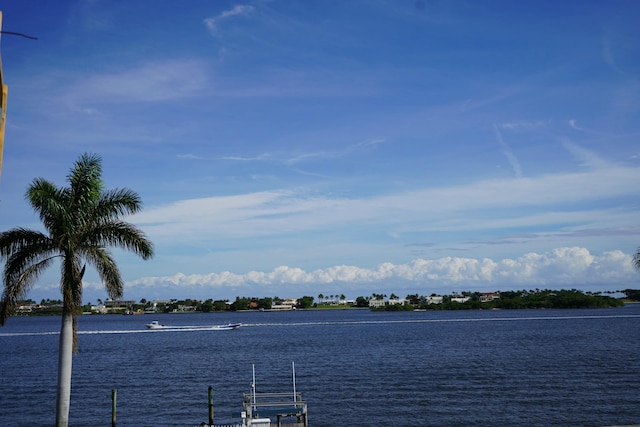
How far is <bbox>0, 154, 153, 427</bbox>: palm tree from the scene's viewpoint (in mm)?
25109

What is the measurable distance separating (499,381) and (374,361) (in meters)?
23.6

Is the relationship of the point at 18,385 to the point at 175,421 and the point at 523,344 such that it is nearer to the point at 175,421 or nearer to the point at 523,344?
the point at 175,421

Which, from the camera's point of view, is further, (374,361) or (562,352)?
(562,352)

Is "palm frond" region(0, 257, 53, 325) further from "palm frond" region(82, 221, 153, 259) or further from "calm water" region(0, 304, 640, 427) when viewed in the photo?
"calm water" region(0, 304, 640, 427)

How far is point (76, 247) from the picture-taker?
26281 millimetres

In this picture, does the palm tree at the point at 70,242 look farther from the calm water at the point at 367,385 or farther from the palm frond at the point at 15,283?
the calm water at the point at 367,385

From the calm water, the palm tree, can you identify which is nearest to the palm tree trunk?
the palm tree

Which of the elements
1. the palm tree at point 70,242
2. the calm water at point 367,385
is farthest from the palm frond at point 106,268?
the calm water at point 367,385

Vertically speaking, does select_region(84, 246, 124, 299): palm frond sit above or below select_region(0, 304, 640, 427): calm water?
above

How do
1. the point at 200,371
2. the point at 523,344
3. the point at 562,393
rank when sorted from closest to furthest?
1. the point at 562,393
2. the point at 200,371
3. the point at 523,344

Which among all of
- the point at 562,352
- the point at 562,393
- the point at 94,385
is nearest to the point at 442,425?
the point at 562,393

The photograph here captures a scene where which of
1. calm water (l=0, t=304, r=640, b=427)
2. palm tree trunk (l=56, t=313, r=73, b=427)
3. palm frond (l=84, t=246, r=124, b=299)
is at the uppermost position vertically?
palm frond (l=84, t=246, r=124, b=299)

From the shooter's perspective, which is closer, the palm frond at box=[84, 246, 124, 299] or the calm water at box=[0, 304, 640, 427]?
the palm frond at box=[84, 246, 124, 299]

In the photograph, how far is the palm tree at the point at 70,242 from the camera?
989 inches
